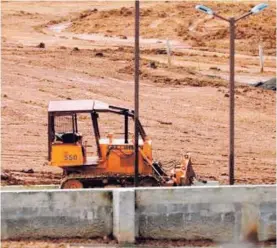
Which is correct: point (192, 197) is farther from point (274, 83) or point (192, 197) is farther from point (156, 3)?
point (156, 3)

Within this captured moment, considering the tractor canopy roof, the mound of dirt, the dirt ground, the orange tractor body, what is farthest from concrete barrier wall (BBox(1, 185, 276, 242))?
the mound of dirt

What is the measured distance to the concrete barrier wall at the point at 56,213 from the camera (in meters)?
16.1

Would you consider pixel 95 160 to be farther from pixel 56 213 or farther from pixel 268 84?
pixel 268 84

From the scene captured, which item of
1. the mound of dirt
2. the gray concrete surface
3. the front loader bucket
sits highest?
the mound of dirt

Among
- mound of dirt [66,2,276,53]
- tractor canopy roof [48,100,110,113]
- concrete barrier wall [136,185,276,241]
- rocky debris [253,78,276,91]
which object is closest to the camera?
concrete barrier wall [136,185,276,241]

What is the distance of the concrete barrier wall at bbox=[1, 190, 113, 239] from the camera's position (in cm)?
1606

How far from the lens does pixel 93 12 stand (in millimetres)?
53938

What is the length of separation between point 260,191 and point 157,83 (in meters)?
18.3

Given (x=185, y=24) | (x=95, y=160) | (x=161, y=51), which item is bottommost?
(x=95, y=160)

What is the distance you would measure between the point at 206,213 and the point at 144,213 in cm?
100

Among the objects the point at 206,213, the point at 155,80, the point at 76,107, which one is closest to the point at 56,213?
the point at 206,213

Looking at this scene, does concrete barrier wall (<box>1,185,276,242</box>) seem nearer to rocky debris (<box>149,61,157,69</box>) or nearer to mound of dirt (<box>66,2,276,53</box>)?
rocky debris (<box>149,61,157,69</box>)

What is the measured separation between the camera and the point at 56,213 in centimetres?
1617

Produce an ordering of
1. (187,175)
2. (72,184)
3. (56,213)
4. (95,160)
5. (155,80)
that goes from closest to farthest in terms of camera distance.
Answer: (56,213) → (72,184) → (95,160) → (187,175) → (155,80)
